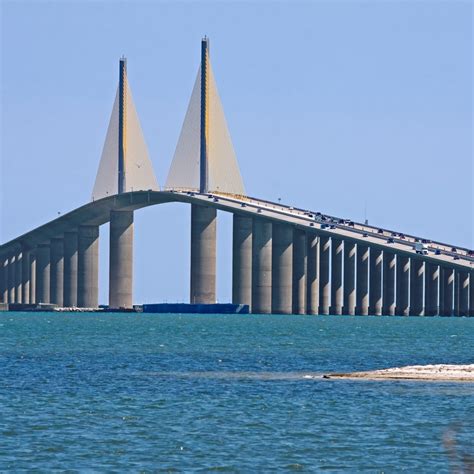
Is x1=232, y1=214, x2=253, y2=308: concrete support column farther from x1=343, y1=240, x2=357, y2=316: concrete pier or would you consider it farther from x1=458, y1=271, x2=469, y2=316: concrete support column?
x1=458, y1=271, x2=469, y2=316: concrete support column

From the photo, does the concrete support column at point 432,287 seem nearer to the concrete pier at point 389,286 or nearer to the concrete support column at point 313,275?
the concrete pier at point 389,286

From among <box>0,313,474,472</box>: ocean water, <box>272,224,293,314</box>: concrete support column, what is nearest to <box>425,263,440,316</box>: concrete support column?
<box>272,224,293,314</box>: concrete support column

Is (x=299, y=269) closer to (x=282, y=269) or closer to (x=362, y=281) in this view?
(x=282, y=269)

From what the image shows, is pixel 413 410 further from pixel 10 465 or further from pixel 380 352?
pixel 380 352

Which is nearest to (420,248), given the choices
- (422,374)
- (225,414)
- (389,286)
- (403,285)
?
(403,285)

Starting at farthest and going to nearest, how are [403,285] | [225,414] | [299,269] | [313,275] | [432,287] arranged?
1. [313,275]
2. [299,269]
3. [403,285]
4. [432,287]
5. [225,414]

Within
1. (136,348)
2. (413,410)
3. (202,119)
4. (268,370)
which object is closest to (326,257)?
(202,119)
